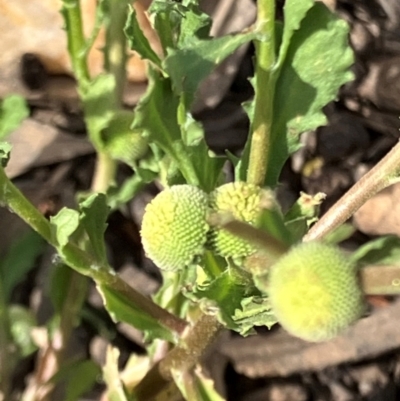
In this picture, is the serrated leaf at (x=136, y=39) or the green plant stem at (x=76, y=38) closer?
the serrated leaf at (x=136, y=39)

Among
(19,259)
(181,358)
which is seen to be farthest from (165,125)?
(19,259)

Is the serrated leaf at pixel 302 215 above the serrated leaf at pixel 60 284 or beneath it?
above

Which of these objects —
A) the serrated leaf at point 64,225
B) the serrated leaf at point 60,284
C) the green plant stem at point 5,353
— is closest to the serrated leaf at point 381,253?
the serrated leaf at point 64,225

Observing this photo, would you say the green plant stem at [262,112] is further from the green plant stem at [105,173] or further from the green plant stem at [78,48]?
the green plant stem at [105,173]

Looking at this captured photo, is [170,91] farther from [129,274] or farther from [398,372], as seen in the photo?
[398,372]

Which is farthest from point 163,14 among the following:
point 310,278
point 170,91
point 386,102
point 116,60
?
point 386,102

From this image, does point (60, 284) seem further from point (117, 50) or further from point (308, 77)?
point (308, 77)
